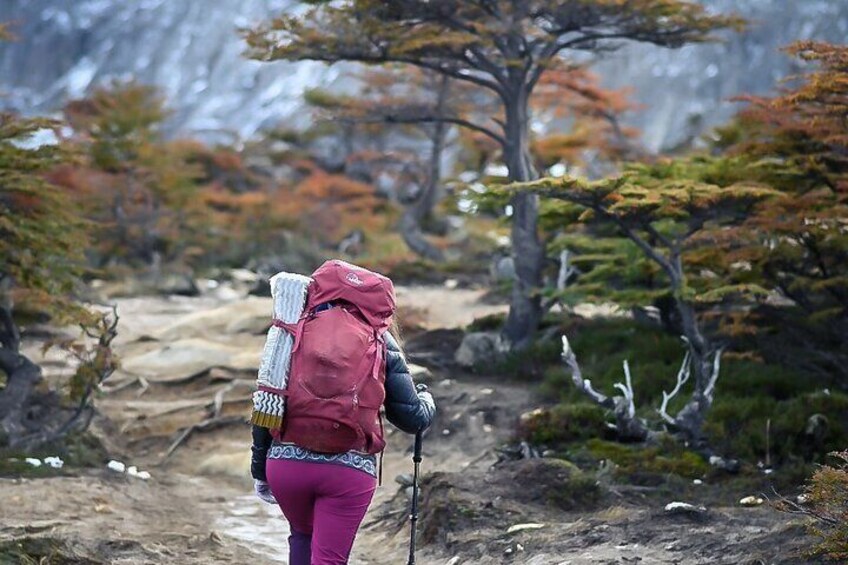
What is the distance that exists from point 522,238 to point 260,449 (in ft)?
27.8

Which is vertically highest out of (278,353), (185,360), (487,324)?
(278,353)

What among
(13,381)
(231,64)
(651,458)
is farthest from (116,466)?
(231,64)

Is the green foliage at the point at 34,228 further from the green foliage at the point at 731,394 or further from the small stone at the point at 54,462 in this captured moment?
the green foliage at the point at 731,394

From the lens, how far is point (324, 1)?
1201 centimetres

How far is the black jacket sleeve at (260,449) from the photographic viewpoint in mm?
4227

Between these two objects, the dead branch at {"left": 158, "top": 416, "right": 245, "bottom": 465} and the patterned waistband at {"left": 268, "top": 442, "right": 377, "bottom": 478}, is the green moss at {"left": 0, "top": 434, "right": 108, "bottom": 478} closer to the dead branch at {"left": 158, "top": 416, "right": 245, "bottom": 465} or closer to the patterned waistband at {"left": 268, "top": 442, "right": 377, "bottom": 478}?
the dead branch at {"left": 158, "top": 416, "right": 245, "bottom": 465}

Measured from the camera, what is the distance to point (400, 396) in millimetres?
4328

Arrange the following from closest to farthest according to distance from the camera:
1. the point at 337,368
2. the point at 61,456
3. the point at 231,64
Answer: the point at 337,368, the point at 61,456, the point at 231,64

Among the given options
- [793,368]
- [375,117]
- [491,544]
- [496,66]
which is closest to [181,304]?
[375,117]

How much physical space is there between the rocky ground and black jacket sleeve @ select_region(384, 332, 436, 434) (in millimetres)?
1734

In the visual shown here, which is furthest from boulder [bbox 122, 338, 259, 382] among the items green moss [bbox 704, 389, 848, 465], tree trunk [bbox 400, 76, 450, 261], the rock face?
the rock face

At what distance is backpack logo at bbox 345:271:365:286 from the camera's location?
4.18 metres

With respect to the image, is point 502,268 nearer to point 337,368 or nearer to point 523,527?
point 523,527

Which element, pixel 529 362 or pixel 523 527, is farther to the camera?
pixel 529 362
